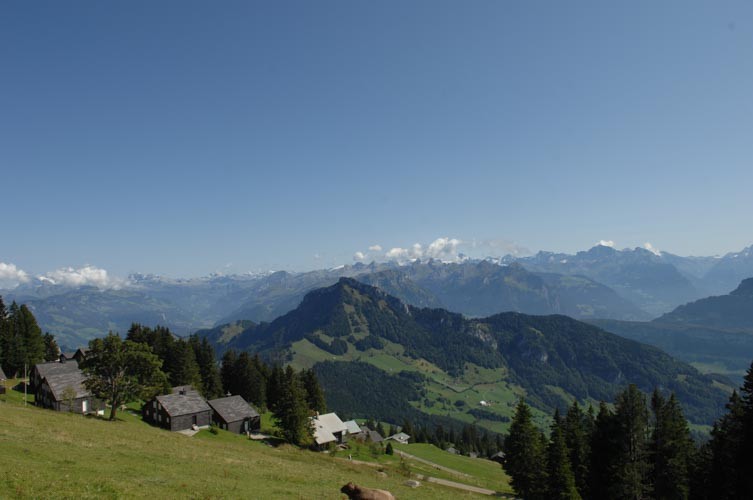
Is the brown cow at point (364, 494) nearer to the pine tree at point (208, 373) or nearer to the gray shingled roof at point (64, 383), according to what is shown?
the gray shingled roof at point (64, 383)

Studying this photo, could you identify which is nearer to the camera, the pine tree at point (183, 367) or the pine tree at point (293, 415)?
the pine tree at point (293, 415)

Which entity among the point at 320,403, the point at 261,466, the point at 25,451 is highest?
the point at 25,451

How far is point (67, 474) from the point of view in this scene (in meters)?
24.4

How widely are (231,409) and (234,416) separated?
180 centimetres

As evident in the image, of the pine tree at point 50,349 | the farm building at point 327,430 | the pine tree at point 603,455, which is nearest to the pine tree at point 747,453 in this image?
the pine tree at point 603,455

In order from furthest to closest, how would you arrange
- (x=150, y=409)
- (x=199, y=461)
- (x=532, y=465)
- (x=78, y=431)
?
1. (x=150, y=409)
2. (x=532, y=465)
3. (x=78, y=431)
4. (x=199, y=461)

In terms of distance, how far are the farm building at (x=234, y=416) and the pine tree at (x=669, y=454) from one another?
65.9 meters

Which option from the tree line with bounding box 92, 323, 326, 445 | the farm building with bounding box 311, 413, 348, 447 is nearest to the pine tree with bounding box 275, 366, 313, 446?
the tree line with bounding box 92, 323, 326, 445

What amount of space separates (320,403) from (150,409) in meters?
40.9

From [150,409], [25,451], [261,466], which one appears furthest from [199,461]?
[150,409]

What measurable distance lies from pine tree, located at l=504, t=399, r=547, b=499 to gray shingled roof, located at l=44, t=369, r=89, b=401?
65016 millimetres

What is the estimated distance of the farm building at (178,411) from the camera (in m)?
74.1

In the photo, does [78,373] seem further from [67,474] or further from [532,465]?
[532,465]

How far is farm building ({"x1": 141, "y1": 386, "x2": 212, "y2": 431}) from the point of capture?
74125 mm
